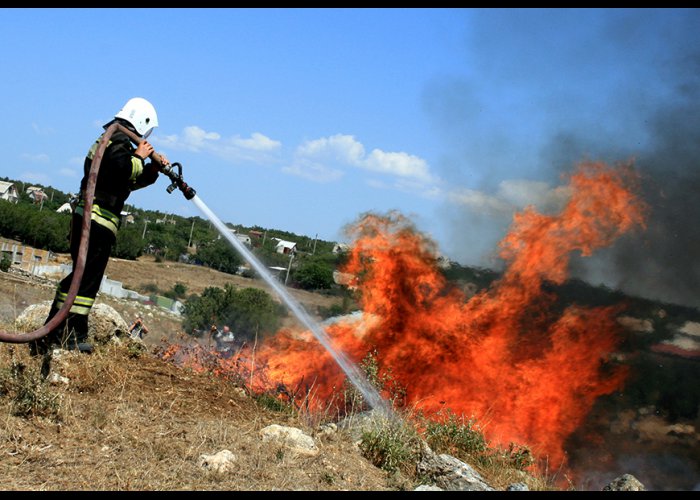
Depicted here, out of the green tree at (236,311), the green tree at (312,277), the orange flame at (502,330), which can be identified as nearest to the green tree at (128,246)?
the green tree at (236,311)

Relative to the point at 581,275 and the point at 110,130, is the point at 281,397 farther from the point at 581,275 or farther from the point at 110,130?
the point at 581,275

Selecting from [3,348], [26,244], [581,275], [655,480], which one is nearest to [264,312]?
[581,275]

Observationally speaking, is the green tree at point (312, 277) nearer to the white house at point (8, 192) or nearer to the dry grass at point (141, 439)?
the dry grass at point (141, 439)

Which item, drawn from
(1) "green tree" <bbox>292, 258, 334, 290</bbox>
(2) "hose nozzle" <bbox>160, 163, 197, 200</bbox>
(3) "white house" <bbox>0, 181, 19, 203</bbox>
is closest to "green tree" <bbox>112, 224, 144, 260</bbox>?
(3) "white house" <bbox>0, 181, 19, 203</bbox>

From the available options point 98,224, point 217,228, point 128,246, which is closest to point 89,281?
point 98,224

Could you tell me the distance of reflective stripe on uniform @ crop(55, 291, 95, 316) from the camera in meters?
6.37

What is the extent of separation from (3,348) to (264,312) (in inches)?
572

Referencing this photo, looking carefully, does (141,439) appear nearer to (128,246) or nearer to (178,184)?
(178,184)

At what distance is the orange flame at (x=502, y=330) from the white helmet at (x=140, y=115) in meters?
5.56

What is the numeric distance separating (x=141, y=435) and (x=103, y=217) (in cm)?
240

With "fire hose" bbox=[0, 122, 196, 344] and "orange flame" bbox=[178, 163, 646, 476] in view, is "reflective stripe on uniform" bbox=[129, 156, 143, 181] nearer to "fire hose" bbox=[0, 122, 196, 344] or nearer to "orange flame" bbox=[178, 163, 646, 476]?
"fire hose" bbox=[0, 122, 196, 344]

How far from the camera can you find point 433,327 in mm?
12367

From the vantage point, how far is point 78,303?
6.43 m

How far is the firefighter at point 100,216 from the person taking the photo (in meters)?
6.38
